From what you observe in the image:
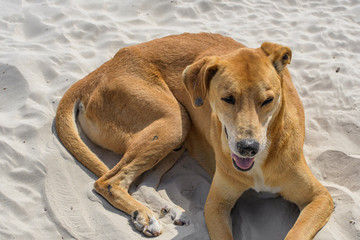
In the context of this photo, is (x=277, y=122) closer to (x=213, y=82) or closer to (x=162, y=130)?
(x=213, y=82)

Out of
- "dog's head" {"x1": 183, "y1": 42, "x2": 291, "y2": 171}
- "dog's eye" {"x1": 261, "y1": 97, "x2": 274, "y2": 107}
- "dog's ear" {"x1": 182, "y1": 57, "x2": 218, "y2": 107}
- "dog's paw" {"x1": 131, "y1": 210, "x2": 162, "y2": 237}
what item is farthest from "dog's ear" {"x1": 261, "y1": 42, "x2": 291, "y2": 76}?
"dog's paw" {"x1": 131, "y1": 210, "x2": 162, "y2": 237}

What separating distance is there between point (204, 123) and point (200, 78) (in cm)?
87

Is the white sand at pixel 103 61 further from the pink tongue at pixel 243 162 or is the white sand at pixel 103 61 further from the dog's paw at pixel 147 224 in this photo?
the pink tongue at pixel 243 162

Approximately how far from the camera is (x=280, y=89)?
351cm

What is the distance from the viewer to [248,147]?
3.21 metres

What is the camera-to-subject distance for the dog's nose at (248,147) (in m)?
3.21

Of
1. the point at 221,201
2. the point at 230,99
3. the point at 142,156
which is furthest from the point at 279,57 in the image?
the point at 142,156

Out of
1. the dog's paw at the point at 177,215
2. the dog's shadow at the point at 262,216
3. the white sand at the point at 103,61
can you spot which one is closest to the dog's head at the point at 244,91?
the dog's shadow at the point at 262,216

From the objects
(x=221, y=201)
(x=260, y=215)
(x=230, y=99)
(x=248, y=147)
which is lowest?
(x=260, y=215)

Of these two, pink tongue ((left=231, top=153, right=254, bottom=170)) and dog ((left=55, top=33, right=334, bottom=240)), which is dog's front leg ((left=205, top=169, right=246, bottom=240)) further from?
pink tongue ((left=231, top=153, right=254, bottom=170))

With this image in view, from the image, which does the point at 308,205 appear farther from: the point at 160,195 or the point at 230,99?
the point at 160,195

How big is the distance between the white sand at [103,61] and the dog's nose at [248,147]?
0.82 m

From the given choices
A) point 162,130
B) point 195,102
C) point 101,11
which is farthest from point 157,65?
point 101,11

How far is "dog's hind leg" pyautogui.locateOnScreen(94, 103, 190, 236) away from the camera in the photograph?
4023 mm
